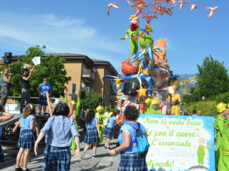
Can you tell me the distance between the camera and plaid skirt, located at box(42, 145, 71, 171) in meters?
4.20

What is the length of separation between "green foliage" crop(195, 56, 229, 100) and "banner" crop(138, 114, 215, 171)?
3960 cm

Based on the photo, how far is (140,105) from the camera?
9.11 metres

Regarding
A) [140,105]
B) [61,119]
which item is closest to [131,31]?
[140,105]

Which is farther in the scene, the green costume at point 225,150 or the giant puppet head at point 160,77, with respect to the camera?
the giant puppet head at point 160,77

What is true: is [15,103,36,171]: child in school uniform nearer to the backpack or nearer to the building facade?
the backpack

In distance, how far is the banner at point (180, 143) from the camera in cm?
517

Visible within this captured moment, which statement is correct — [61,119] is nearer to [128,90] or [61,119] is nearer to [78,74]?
[128,90]

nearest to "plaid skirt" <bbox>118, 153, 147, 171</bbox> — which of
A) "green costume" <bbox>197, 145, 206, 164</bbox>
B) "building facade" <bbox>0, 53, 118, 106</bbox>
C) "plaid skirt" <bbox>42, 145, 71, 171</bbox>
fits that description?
"plaid skirt" <bbox>42, 145, 71, 171</bbox>

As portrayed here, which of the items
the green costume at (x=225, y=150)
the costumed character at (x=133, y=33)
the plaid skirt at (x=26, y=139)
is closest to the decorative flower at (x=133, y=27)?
the costumed character at (x=133, y=33)

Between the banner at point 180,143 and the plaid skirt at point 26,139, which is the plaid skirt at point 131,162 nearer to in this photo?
the banner at point 180,143

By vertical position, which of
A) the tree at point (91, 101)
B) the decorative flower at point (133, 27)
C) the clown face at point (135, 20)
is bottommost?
Result: the tree at point (91, 101)

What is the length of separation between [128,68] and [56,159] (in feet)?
33.1

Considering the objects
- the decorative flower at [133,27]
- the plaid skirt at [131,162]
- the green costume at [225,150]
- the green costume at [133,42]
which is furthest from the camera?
the green costume at [133,42]

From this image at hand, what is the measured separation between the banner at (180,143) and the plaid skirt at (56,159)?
A: 6.62 ft
